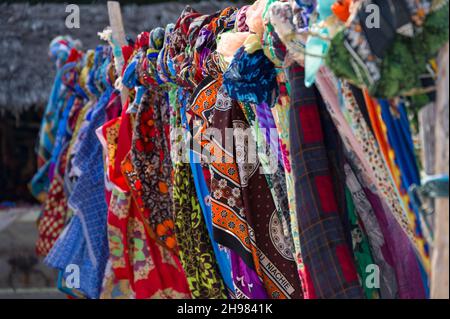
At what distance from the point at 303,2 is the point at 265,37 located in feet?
0.56

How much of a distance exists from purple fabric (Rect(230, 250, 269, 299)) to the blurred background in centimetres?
344

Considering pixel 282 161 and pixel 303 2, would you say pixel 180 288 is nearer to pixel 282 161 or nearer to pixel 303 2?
pixel 282 161

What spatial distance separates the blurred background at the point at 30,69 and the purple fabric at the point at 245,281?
3444mm

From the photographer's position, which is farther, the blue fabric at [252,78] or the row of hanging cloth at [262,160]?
the blue fabric at [252,78]

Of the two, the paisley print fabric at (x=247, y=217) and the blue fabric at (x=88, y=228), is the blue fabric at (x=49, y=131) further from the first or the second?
the paisley print fabric at (x=247, y=217)

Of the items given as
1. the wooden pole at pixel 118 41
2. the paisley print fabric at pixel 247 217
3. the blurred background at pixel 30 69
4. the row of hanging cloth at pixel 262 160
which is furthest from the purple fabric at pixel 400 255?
the blurred background at pixel 30 69

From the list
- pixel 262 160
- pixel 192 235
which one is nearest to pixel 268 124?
pixel 262 160

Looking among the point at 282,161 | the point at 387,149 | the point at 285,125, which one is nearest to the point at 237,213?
the point at 282,161

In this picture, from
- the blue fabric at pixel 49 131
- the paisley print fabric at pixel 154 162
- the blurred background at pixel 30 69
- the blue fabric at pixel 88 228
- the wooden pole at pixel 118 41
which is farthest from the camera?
the blurred background at pixel 30 69

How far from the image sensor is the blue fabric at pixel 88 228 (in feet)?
10.8

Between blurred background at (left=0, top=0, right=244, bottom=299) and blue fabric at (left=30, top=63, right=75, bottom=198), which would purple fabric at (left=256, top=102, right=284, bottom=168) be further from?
blurred background at (left=0, top=0, right=244, bottom=299)

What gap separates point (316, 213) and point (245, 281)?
57cm

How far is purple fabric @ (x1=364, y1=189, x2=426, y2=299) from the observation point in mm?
1575
